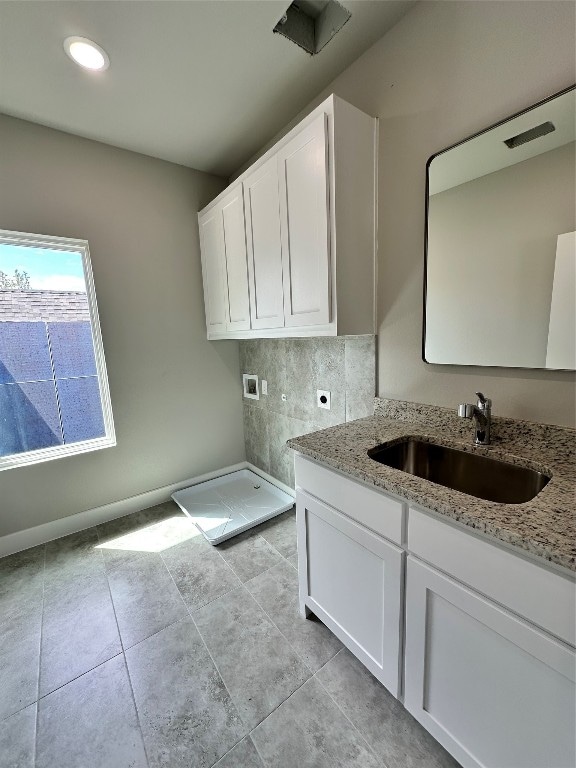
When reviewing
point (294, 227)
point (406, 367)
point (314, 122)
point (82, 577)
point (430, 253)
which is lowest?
point (82, 577)

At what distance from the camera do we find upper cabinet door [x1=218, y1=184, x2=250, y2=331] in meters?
1.95

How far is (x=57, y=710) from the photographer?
1.16m

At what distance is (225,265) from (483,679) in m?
2.33

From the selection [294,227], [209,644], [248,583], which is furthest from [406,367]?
[209,644]

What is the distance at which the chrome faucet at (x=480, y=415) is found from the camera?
44.5 inches

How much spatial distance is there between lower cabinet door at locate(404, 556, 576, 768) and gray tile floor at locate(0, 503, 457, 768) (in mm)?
239

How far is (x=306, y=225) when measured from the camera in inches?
57.9

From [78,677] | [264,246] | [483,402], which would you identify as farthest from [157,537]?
[483,402]

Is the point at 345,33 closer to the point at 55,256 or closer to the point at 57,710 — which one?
the point at 55,256

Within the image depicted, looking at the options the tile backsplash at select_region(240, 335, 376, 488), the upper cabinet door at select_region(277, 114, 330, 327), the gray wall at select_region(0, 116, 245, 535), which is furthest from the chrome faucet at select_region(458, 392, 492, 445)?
the gray wall at select_region(0, 116, 245, 535)

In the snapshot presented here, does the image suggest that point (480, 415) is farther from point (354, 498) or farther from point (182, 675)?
point (182, 675)

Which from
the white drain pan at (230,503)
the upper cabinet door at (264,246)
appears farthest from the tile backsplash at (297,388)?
the upper cabinet door at (264,246)

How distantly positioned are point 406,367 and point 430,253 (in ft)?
1.71

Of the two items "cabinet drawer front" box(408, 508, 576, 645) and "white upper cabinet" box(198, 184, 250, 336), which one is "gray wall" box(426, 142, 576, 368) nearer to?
"cabinet drawer front" box(408, 508, 576, 645)
